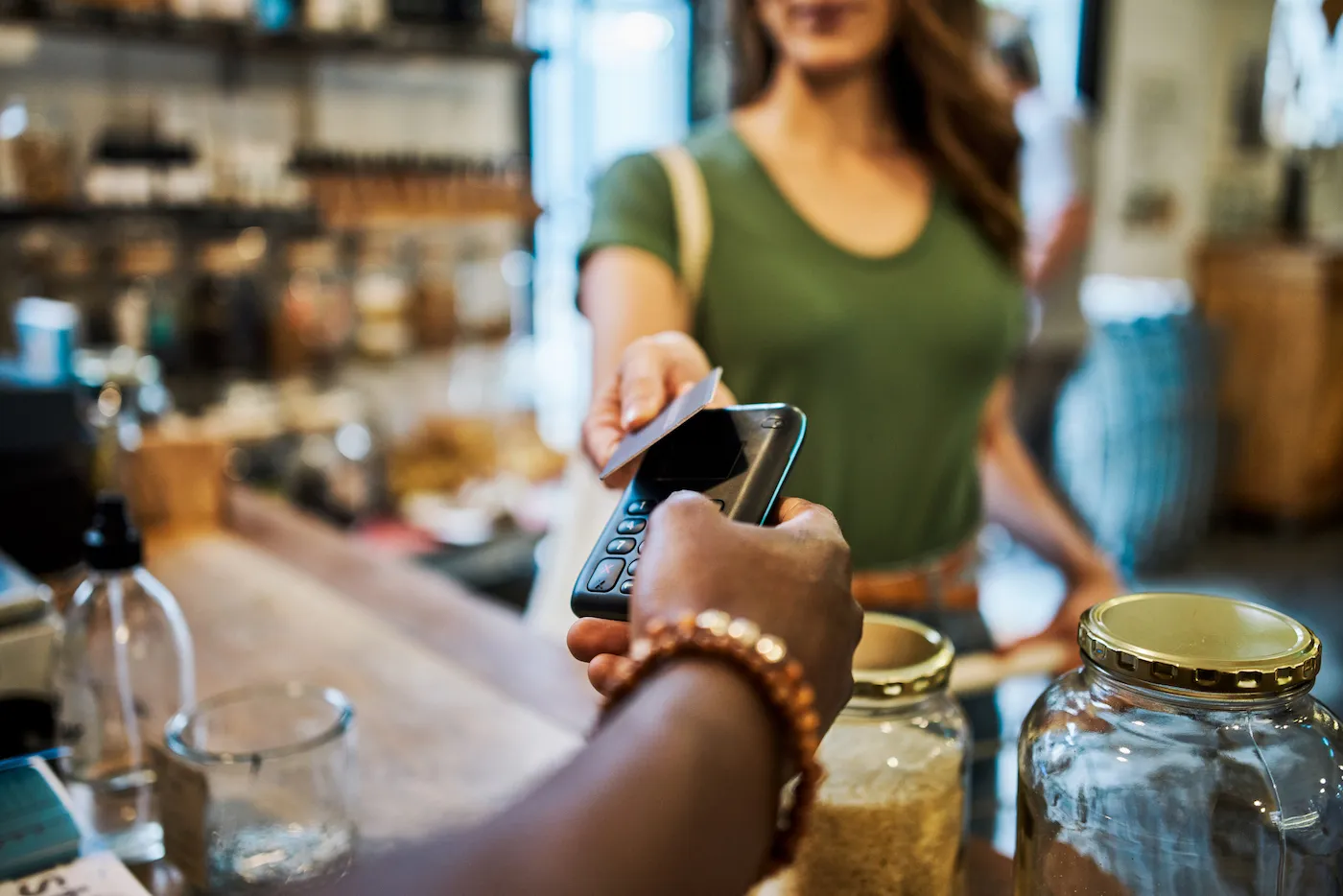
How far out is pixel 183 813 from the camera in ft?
2.47

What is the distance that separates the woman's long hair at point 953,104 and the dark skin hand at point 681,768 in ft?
3.44

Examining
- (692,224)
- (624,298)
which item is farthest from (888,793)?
(692,224)

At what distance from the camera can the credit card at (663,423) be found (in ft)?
1.82

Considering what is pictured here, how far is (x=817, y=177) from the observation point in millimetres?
1337

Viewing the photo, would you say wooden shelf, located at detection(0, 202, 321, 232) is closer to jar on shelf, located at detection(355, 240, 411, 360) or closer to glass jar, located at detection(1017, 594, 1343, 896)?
jar on shelf, located at detection(355, 240, 411, 360)

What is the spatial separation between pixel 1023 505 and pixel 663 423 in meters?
1.05

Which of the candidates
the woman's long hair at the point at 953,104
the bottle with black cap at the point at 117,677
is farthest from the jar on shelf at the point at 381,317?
the bottle with black cap at the point at 117,677

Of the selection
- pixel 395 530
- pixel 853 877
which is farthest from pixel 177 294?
pixel 853 877

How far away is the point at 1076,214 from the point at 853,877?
287cm

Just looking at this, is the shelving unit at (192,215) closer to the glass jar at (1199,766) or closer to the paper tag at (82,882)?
the paper tag at (82,882)

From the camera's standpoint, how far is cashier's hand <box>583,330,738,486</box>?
0.65 meters

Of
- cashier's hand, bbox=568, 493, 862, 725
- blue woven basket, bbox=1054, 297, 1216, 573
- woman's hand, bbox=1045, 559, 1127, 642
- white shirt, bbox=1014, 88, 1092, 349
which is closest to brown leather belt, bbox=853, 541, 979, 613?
woman's hand, bbox=1045, 559, 1127, 642

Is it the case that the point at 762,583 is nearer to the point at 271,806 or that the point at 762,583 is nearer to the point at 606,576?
the point at 606,576

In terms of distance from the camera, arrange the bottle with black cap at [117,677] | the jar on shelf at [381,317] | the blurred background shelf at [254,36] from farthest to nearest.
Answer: the jar on shelf at [381,317] → the blurred background shelf at [254,36] → the bottle with black cap at [117,677]
